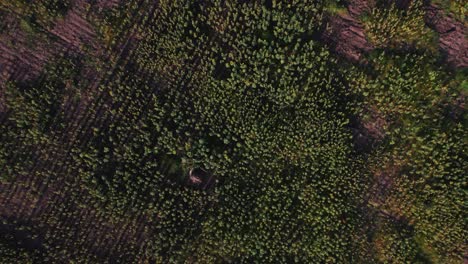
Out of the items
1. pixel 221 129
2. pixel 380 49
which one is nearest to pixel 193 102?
pixel 221 129

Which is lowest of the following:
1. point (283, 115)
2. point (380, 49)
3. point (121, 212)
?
point (121, 212)

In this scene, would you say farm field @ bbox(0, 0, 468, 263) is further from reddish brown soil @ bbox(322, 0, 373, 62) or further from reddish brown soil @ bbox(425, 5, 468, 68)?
reddish brown soil @ bbox(425, 5, 468, 68)

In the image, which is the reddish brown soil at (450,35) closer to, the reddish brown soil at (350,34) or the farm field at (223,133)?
the farm field at (223,133)

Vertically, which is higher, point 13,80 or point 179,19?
point 179,19

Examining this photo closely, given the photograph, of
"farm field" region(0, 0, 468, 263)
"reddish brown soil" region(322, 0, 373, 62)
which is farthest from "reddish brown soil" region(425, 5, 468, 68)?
"reddish brown soil" region(322, 0, 373, 62)

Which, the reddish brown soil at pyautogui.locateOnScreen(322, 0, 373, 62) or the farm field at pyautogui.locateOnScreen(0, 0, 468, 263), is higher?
the reddish brown soil at pyautogui.locateOnScreen(322, 0, 373, 62)

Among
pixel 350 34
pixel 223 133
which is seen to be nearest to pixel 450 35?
pixel 350 34

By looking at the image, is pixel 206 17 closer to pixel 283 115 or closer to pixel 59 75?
pixel 283 115
